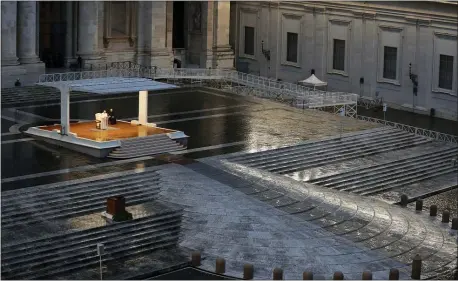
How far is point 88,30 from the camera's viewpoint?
271ft

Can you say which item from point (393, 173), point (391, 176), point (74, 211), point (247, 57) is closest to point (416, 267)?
point (74, 211)

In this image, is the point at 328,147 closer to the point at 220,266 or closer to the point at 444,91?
the point at 444,91

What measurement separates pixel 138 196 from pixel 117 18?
1483 inches

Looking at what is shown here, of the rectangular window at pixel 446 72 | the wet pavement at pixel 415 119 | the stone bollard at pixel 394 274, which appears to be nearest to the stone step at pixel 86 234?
the stone bollard at pixel 394 274

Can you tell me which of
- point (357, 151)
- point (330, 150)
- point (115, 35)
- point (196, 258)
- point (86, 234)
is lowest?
point (196, 258)

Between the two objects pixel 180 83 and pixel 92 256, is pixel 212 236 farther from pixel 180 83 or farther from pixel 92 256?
pixel 180 83

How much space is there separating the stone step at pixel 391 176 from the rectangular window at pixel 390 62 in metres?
16.5

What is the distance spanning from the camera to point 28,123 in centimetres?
6519

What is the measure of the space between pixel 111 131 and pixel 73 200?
12.2 metres

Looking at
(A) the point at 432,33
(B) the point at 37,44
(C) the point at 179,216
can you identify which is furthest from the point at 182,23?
(C) the point at 179,216

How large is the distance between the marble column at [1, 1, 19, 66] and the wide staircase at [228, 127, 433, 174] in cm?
2263

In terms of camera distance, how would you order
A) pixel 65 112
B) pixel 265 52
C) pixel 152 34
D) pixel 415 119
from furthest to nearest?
pixel 265 52, pixel 152 34, pixel 415 119, pixel 65 112

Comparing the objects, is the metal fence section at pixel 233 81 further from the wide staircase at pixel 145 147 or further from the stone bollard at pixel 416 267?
the stone bollard at pixel 416 267

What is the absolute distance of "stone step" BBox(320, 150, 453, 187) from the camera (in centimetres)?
5950
